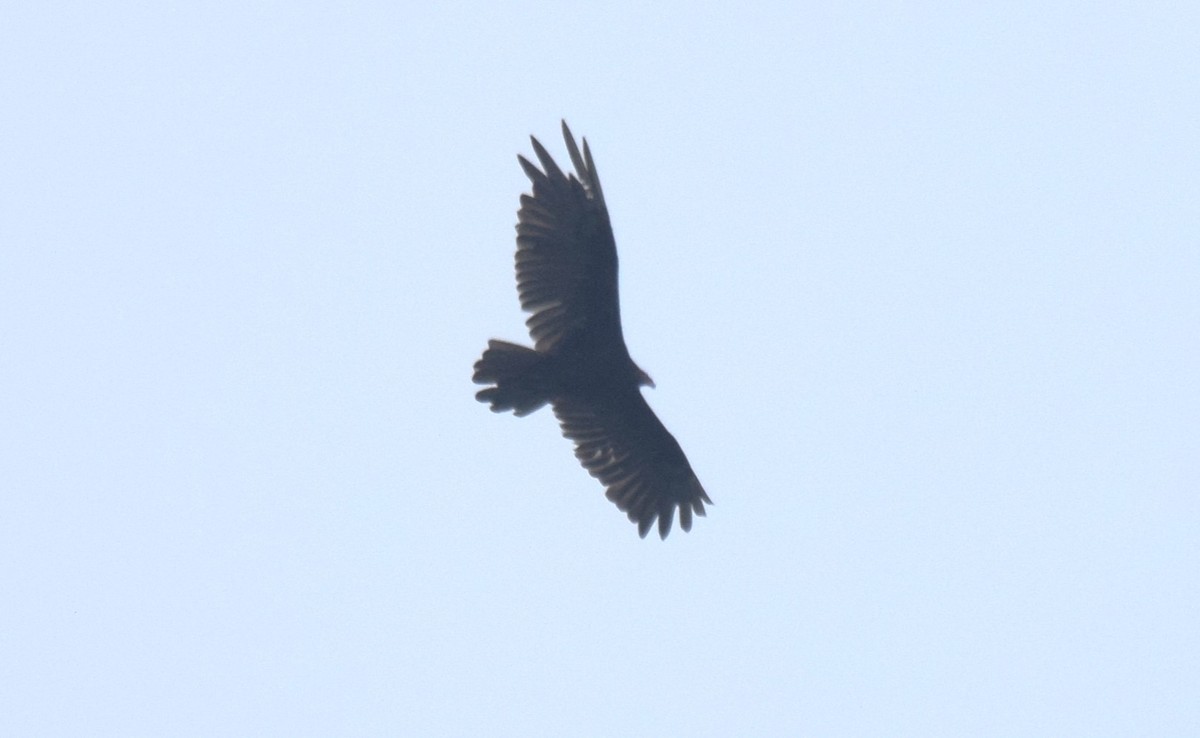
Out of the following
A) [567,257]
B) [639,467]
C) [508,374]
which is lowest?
[639,467]

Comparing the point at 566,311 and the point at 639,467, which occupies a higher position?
the point at 566,311

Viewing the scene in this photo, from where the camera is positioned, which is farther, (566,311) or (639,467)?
(639,467)

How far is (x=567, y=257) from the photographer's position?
51.9ft

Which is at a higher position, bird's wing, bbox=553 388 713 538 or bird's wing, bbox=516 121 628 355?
bird's wing, bbox=516 121 628 355

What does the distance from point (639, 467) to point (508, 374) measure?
185 centimetres

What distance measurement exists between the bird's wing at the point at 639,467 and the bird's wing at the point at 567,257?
1069 millimetres

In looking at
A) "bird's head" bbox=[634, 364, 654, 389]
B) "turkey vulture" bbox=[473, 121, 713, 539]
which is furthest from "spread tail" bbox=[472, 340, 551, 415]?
"bird's head" bbox=[634, 364, 654, 389]

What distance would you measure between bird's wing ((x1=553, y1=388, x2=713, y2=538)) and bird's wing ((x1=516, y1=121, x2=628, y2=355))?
1.07 meters

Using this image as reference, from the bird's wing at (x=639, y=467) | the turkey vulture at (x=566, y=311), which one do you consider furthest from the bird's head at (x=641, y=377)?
the bird's wing at (x=639, y=467)

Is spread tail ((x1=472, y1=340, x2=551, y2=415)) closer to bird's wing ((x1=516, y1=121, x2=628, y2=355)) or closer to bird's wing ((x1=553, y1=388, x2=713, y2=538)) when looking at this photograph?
bird's wing ((x1=516, y1=121, x2=628, y2=355))

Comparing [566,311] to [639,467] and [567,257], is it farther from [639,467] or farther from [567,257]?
[639,467]

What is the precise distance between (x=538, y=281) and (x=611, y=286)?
67 cm

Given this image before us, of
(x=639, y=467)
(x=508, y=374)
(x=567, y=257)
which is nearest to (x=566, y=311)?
(x=567, y=257)

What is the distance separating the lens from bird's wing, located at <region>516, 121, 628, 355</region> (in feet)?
51.4
